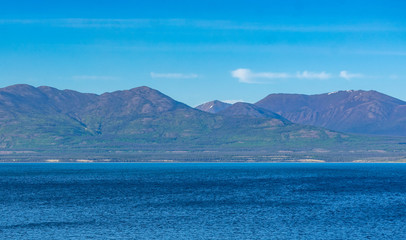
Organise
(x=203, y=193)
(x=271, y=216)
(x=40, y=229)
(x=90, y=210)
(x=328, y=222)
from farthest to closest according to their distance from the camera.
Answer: (x=203, y=193), (x=90, y=210), (x=271, y=216), (x=328, y=222), (x=40, y=229)

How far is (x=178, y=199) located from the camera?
134 metres

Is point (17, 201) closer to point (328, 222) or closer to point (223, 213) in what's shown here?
point (223, 213)

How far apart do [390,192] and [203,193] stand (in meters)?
51.4

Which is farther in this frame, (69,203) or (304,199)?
(304,199)

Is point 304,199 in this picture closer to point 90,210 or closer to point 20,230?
point 90,210

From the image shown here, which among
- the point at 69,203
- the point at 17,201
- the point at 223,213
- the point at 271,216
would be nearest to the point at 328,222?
the point at 271,216

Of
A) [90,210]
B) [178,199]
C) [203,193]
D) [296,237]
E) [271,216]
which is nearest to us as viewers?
[296,237]

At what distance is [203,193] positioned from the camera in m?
152

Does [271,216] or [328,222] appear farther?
[271,216]

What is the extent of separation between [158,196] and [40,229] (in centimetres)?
5796

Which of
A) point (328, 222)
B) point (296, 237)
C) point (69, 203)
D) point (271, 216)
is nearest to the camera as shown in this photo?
point (296, 237)

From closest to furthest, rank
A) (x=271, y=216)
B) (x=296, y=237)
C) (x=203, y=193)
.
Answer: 1. (x=296, y=237)
2. (x=271, y=216)
3. (x=203, y=193)

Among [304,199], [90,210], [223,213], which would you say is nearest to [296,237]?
[223,213]

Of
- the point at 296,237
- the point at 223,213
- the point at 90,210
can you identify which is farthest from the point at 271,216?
the point at 90,210
